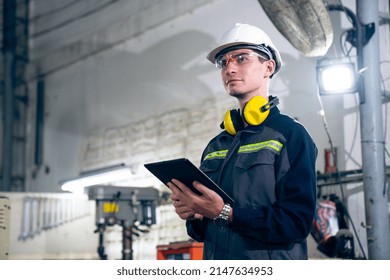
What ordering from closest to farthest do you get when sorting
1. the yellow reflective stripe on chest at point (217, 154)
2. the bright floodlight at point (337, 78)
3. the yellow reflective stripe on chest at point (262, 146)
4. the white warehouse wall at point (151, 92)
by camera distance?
1. the yellow reflective stripe on chest at point (262, 146)
2. the yellow reflective stripe on chest at point (217, 154)
3. the bright floodlight at point (337, 78)
4. the white warehouse wall at point (151, 92)

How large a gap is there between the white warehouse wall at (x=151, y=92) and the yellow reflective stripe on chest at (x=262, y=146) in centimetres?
182

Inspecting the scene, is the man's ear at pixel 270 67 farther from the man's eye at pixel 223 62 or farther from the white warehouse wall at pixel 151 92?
the white warehouse wall at pixel 151 92

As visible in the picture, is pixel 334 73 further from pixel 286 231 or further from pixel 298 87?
pixel 286 231

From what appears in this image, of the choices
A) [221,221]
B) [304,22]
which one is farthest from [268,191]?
[304,22]

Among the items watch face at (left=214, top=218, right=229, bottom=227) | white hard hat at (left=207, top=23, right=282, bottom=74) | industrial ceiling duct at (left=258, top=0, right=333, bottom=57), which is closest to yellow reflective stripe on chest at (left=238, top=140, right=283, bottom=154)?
watch face at (left=214, top=218, right=229, bottom=227)

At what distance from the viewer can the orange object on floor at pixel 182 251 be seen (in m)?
3.55

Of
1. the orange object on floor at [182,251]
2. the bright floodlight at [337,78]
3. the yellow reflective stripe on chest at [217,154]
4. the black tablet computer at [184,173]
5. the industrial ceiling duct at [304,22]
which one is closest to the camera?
the black tablet computer at [184,173]

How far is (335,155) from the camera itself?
148 inches

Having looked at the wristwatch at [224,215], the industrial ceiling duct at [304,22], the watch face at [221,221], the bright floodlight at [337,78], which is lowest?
the watch face at [221,221]

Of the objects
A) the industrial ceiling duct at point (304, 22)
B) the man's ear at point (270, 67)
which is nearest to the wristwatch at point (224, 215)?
the man's ear at point (270, 67)

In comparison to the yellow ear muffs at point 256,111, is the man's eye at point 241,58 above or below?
above

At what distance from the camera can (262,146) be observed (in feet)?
5.91

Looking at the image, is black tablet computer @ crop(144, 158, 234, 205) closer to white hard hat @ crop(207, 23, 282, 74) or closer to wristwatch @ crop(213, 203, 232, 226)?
wristwatch @ crop(213, 203, 232, 226)

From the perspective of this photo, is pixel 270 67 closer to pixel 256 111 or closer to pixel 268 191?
pixel 256 111
